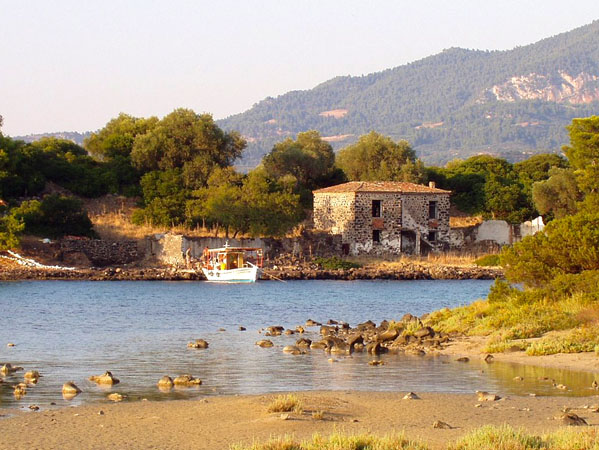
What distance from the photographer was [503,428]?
11.8 m

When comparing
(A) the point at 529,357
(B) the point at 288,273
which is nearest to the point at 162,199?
(B) the point at 288,273

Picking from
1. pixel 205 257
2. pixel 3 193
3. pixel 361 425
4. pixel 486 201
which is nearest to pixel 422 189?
pixel 486 201

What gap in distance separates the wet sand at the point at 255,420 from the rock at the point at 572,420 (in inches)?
4.4

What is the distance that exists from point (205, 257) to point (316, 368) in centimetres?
3321

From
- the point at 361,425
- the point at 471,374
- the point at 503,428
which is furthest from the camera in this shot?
the point at 471,374

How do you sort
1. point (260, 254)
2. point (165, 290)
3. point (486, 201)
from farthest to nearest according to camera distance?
point (486, 201)
point (260, 254)
point (165, 290)

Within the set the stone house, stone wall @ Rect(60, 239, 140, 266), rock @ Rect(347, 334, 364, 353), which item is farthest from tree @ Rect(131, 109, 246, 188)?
rock @ Rect(347, 334, 364, 353)

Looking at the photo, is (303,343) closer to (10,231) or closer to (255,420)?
(255,420)

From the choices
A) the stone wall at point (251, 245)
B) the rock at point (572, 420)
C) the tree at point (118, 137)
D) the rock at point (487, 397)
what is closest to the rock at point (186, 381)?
the rock at point (487, 397)

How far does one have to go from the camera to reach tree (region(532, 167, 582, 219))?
57688 millimetres

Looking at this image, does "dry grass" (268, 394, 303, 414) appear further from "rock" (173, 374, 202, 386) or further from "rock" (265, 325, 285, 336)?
"rock" (265, 325, 285, 336)

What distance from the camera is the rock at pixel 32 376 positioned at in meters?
17.6

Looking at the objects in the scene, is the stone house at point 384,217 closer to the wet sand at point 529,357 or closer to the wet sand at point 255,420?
the wet sand at point 529,357

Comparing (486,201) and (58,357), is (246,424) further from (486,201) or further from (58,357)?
(486,201)
